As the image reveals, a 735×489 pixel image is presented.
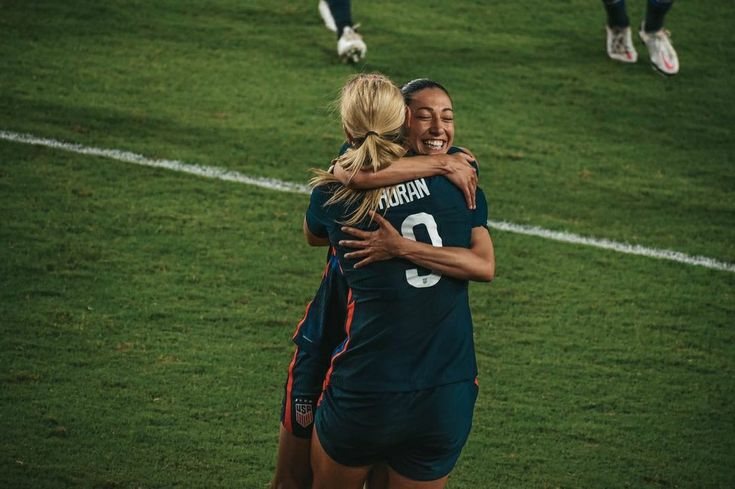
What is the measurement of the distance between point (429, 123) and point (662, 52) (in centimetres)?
598

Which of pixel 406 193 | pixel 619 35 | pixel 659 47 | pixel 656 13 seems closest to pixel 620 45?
pixel 619 35

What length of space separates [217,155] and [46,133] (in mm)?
1139

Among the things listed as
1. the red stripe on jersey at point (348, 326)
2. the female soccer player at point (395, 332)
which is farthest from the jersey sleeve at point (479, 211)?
the red stripe on jersey at point (348, 326)

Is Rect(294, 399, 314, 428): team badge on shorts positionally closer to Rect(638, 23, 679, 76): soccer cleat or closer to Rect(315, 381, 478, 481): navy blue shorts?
Rect(315, 381, 478, 481): navy blue shorts

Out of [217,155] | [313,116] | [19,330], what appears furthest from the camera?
[313,116]

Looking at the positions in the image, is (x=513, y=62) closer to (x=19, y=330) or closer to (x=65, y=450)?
(x=19, y=330)

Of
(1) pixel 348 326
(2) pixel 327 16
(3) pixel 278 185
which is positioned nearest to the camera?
(1) pixel 348 326

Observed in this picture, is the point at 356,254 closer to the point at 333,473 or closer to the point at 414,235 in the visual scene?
the point at 414,235

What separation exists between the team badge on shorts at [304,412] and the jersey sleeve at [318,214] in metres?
0.55

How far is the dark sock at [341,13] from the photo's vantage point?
840 centimetres

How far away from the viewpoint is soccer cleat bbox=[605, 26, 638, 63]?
889 centimetres

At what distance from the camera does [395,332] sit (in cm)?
304

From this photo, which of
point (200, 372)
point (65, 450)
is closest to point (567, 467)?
point (200, 372)

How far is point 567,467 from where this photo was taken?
4.68m
